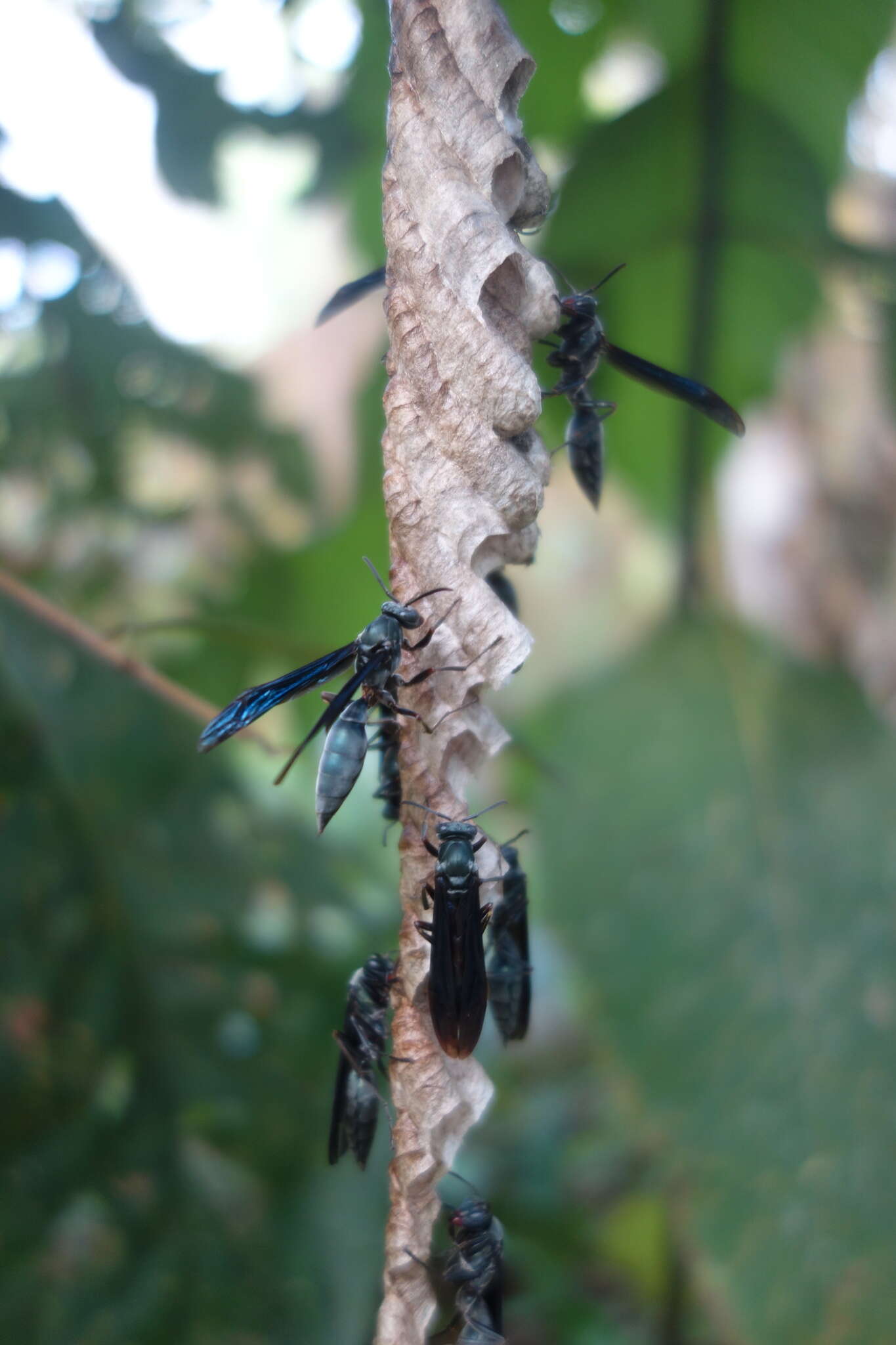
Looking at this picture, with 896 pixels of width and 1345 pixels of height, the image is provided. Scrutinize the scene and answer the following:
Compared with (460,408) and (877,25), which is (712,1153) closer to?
(460,408)

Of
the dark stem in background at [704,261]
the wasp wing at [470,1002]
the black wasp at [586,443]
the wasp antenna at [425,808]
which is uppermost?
the dark stem in background at [704,261]

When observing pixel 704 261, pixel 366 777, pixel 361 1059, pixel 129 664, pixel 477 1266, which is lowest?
pixel 477 1266

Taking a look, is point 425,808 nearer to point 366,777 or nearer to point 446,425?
point 446,425

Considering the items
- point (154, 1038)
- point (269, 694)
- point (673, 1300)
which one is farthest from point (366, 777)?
point (269, 694)

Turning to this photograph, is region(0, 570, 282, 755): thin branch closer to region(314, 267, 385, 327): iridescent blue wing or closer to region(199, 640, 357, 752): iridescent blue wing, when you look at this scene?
region(199, 640, 357, 752): iridescent blue wing

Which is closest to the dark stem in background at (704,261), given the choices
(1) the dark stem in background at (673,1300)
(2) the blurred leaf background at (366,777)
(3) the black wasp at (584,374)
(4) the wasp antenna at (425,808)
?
(2) the blurred leaf background at (366,777)

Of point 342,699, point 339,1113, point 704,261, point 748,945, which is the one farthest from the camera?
point 704,261

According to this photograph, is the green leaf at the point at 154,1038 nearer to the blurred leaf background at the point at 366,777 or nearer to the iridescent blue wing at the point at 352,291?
the blurred leaf background at the point at 366,777
